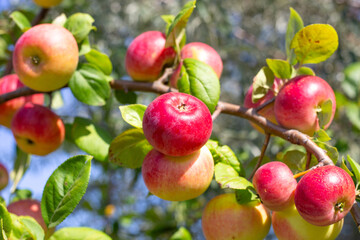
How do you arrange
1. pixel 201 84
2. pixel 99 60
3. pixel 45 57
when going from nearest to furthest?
pixel 201 84 < pixel 45 57 < pixel 99 60

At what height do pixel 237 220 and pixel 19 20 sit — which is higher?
pixel 19 20

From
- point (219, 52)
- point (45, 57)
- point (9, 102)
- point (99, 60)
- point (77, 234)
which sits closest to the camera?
point (77, 234)

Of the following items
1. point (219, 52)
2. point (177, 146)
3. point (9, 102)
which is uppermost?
point (177, 146)

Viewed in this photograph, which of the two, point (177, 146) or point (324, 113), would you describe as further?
point (324, 113)

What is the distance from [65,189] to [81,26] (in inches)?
19.4

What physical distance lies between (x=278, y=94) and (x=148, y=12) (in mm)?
2058

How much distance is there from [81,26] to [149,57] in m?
0.18

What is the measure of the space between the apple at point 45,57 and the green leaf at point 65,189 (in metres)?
0.35

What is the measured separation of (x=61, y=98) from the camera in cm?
140

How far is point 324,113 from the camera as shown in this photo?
83cm

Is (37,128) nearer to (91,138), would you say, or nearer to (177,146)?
(91,138)

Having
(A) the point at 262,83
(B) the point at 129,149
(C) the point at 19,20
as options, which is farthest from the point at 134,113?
(C) the point at 19,20

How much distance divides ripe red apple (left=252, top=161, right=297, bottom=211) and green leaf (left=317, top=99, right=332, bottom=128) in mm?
174

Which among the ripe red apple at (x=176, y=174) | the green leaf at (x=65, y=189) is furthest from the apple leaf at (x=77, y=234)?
the ripe red apple at (x=176, y=174)
